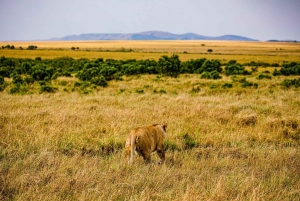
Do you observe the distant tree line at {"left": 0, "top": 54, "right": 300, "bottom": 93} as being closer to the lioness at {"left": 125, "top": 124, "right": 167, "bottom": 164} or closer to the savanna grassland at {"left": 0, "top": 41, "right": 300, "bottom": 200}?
the savanna grassland at {"left": 0, "top": 41, "right": 300, "bottom": 200}

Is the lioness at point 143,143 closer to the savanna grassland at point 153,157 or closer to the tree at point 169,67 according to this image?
the savanna grassland at point 153,157

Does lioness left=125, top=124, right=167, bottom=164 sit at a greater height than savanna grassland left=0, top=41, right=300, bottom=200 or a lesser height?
greater

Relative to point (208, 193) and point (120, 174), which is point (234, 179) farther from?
point (120, 174)

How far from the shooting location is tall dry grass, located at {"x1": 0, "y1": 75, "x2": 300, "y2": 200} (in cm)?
391

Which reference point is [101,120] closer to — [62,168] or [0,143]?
[0,143]

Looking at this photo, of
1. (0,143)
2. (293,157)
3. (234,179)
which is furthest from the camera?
(0,143)

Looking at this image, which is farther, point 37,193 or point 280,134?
point 280,134

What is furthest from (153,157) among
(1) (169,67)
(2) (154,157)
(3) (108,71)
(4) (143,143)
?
(1) (169,67)

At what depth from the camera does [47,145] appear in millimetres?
6105

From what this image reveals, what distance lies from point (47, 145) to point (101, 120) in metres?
2.70

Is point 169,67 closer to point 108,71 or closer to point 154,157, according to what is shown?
point 108,71

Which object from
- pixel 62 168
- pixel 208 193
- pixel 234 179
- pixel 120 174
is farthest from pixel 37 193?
pixel 234 179

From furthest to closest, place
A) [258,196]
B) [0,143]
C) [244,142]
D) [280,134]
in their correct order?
[280,134] → [244,142] → [0,143] → [258,196]

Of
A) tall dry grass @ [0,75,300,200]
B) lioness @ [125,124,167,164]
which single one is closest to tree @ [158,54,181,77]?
tall dry grass @ [0,75,300,200]
